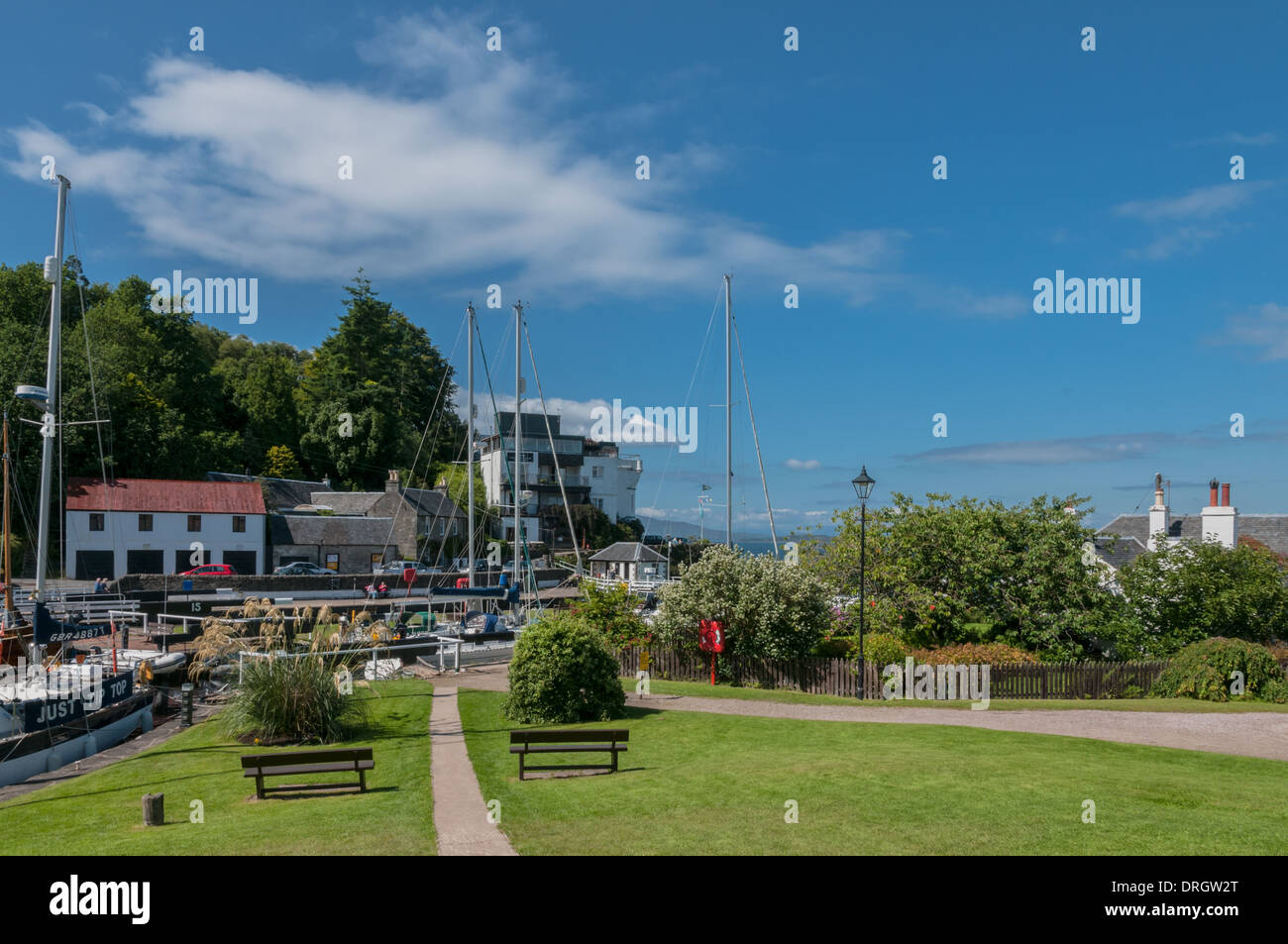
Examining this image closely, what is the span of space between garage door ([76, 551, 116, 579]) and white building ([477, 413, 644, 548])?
35.2 metres

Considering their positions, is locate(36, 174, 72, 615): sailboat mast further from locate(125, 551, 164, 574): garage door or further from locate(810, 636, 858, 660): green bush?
locate(125, 551, 164, 574): garage door

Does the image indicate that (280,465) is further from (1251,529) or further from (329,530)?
(1251,529)

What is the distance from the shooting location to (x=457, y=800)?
1222cm

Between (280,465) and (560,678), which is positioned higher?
(280,465)

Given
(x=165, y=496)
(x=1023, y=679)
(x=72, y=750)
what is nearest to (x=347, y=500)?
(x=165, y=496)

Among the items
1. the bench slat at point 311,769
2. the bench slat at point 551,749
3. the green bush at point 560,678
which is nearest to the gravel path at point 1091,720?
the green bush at point 560,678

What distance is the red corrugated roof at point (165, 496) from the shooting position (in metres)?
54.0

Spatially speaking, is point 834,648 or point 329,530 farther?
point 329,530

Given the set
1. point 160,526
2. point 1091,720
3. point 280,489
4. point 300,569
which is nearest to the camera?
point 1091,720

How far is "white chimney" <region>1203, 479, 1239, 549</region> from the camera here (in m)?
36.3

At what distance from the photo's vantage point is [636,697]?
75.2 feet

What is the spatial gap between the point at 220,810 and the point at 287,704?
161 inches
